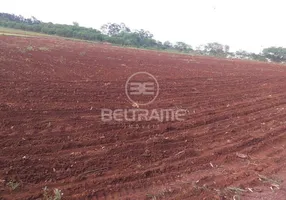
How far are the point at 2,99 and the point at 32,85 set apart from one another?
1869mm

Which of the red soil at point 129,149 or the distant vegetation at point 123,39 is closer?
the red soil at point 129,149

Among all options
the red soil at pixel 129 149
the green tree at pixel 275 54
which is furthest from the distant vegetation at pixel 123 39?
the red soil at pixel 129 149

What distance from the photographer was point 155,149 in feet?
15.9

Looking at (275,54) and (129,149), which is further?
(275,54)

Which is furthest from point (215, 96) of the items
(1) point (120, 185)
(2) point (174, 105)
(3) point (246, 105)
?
(1) point (120, 185)

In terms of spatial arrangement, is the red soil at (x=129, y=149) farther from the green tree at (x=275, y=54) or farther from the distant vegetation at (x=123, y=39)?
the green tree at (x=275, y=54)

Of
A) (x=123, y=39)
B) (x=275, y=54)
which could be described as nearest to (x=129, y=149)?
(x=123, y=39)

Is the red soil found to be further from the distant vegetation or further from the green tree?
the green tree

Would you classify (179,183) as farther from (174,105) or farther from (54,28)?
(54,28)

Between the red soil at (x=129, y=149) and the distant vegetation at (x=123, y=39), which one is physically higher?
the distant vegetation at (x=123, y=39)

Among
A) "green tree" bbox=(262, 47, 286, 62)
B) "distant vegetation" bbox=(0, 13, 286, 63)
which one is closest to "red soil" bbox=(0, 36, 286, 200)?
"distant vegetation" bbox=(0, 13, 286, 63)

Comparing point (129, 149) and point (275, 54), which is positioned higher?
point (275, 54)

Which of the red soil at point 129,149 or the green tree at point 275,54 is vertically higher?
the green tree at point 275,54

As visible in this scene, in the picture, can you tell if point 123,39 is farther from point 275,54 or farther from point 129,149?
point 129,149
